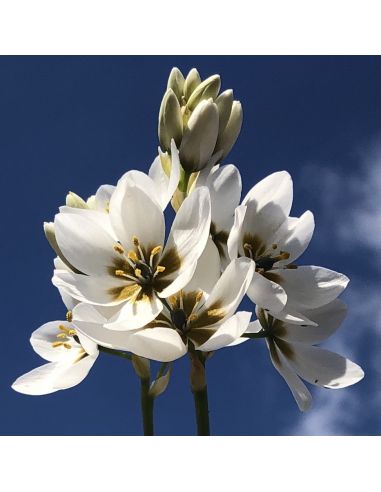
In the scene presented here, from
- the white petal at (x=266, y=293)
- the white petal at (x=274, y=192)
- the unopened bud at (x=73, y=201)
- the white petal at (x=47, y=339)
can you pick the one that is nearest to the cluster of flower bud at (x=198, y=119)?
the white petal at (x=274, y=192)

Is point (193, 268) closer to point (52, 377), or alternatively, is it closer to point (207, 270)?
point (207, 270)

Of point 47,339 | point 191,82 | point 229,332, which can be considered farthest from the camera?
point 47,339

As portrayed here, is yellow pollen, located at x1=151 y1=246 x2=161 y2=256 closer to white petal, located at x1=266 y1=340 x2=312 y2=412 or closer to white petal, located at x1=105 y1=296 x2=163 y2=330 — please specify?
white petal, located at x1=105 y1=296 x2=163 y2=330

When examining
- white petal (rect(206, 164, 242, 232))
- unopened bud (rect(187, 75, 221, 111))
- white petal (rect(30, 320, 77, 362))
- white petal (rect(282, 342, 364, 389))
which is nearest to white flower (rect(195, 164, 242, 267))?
white petal (rect(206, 164, 242, 232))

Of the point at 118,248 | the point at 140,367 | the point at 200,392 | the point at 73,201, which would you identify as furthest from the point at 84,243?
the point at 200,392

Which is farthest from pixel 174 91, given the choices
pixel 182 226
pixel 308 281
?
pixel 308 281
